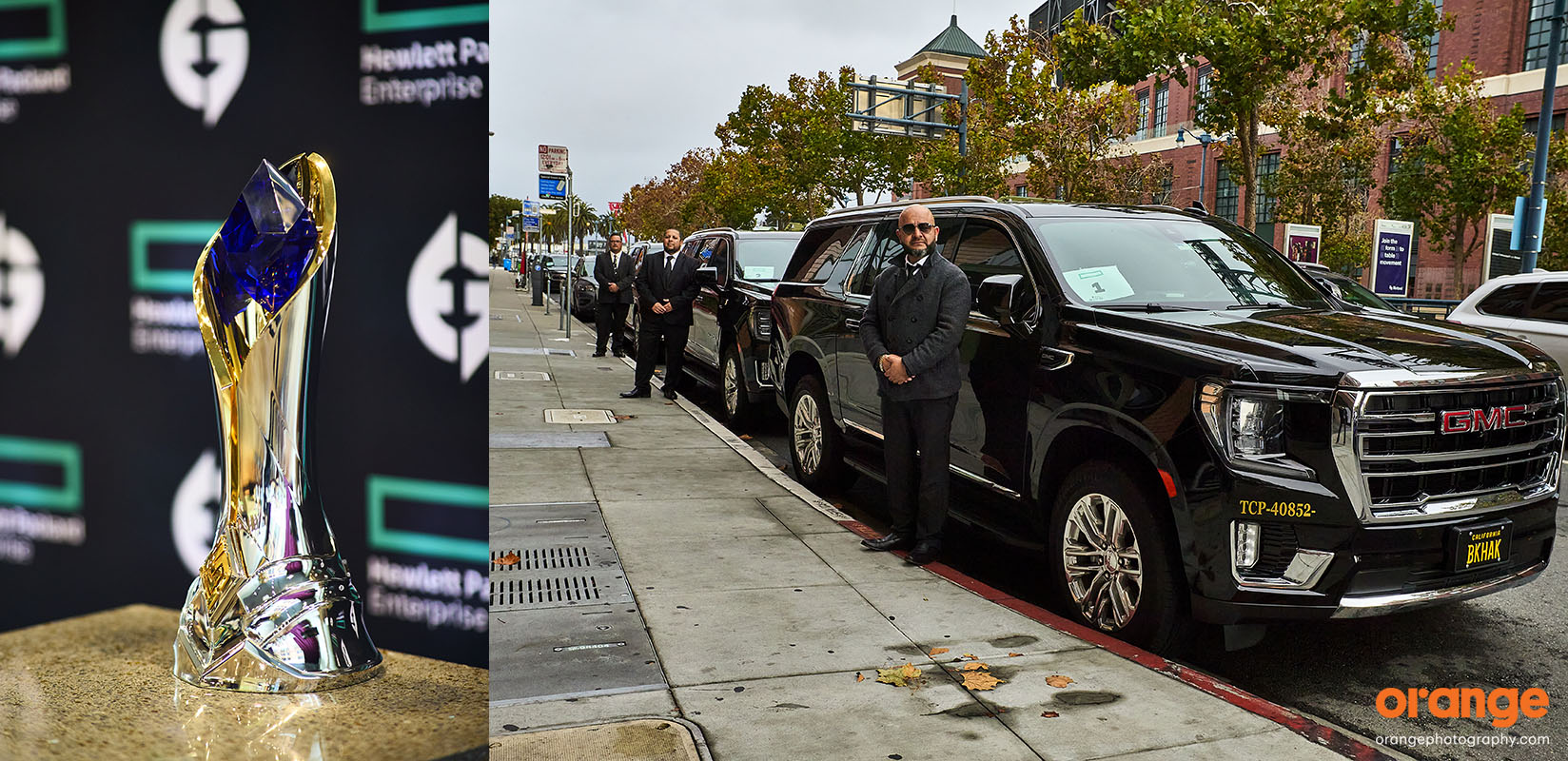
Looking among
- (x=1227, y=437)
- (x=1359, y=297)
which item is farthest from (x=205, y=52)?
(x=1359, y=297)

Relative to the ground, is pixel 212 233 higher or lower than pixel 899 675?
higher

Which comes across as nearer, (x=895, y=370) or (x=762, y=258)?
(x=895, y=370)

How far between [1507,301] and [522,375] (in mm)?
10823

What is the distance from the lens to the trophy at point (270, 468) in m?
1.46

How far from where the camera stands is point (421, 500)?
158 centimetres

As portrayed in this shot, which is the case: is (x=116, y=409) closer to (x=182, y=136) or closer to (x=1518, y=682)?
(x=182, y=136)

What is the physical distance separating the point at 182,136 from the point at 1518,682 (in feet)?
16.5

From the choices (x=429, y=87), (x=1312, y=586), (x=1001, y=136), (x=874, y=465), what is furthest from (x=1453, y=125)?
(x=429, y=87)

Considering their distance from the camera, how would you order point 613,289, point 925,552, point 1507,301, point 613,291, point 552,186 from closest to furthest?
point 925,552 < point 1507,301 < point 613,289 < point 613,291 < point 552,186

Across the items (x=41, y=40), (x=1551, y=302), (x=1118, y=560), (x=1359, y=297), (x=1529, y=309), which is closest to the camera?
(x=41, y=40)

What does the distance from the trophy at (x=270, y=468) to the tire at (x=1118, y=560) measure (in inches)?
139

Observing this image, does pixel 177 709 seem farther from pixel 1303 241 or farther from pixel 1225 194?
pixel 1225 194

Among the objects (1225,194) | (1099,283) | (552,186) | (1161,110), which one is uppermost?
(1161,110)

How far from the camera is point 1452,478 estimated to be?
4.28m
